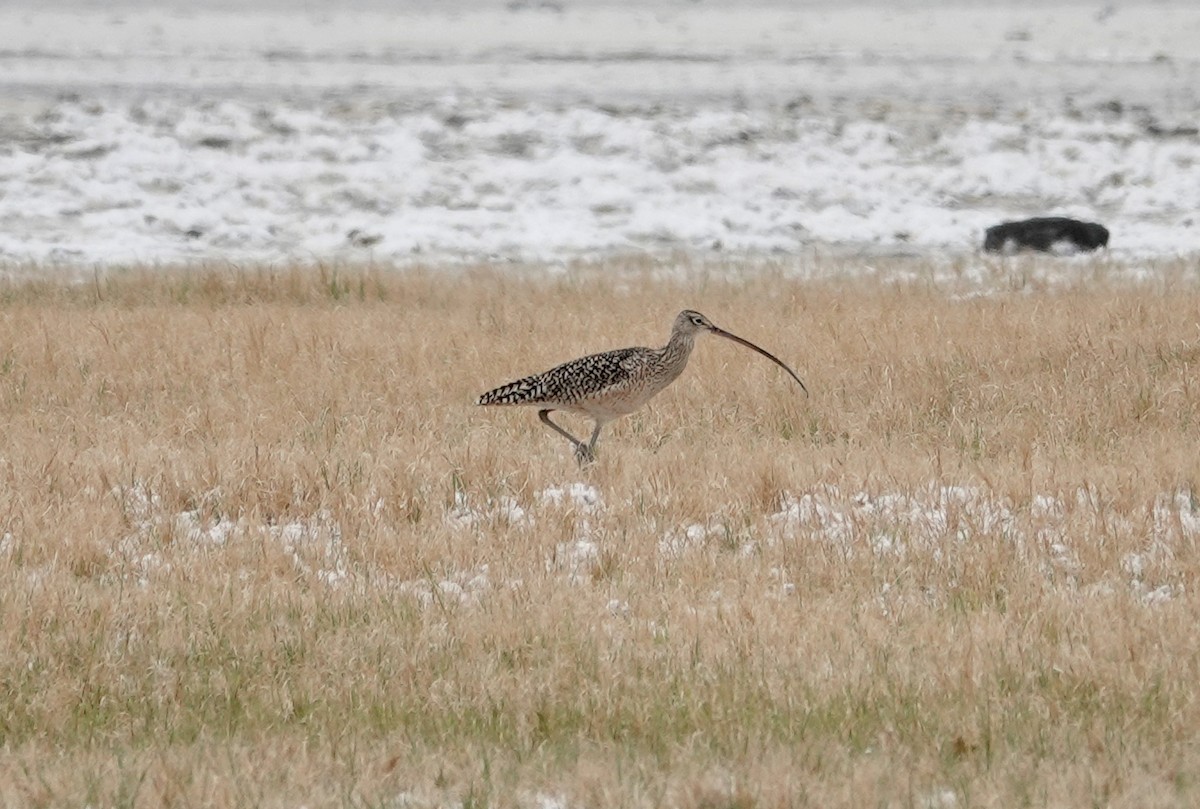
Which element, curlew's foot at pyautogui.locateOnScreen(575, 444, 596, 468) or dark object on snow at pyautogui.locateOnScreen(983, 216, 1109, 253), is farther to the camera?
dark object on snow at pyautogui.locateOnScreen(983, 216, 1109, 253)

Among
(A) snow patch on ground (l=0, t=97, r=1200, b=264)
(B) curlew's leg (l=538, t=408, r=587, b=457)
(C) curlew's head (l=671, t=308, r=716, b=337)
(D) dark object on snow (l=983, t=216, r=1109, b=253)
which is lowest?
(A) snow patch on ground (l=0, t=97, r=1200, b=264)

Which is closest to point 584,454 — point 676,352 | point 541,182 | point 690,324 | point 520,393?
point 520,393

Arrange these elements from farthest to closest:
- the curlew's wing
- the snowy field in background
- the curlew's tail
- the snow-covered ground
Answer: the snowy field in background < the curlew's tail < the curlew's wing < the snow-covered ground

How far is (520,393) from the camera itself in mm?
10375

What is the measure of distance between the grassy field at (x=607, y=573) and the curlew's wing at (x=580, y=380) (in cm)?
36

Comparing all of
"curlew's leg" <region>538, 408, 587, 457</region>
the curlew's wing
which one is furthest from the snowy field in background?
the curlew's wing

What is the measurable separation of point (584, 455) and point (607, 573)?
210cm

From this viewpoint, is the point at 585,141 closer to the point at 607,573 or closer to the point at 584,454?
the point at 584,454

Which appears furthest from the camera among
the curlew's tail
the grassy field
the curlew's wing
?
the curlew's tail

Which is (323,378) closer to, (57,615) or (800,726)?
(57,615)

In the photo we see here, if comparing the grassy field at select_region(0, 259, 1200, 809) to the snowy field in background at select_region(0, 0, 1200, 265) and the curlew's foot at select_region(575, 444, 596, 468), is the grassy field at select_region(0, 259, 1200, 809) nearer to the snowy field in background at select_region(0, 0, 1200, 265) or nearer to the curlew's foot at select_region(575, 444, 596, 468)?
the curlew's foot at select_region(575, 444, 596, 468)

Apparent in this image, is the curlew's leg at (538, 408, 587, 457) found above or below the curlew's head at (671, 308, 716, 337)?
below

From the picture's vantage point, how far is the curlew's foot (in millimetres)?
10012

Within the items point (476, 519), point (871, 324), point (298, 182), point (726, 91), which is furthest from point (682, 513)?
point (726, 91)
